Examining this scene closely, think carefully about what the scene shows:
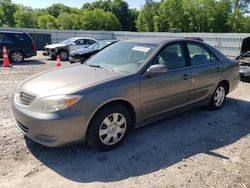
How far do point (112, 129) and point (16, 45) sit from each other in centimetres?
1114

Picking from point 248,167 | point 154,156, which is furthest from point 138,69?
point 248,167

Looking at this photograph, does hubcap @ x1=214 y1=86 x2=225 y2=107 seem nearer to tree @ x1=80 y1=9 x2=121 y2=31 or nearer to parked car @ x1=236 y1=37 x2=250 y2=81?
parked car @ x1=236 y1=37 x2=250 y2=81

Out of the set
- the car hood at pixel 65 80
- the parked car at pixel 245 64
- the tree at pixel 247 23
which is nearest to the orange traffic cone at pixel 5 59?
the car hood at pixel 65 80

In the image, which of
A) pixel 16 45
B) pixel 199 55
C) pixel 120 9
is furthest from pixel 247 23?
pixel 199 55

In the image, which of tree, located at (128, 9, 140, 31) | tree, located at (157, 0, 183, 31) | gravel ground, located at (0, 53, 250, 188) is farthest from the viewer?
tree, located at (128, 9, 140, 31)

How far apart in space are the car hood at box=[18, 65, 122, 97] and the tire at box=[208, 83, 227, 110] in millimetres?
2633

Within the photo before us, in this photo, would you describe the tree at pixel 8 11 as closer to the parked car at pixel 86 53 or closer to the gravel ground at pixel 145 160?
the parked car at pixel 86 53

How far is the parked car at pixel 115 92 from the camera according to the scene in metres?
3.15

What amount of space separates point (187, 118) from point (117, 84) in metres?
2.15

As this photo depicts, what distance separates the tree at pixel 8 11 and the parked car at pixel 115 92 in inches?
3300

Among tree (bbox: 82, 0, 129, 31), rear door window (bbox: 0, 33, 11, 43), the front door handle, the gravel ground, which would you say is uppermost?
tree (bbox: 82, 0, 129, 31)

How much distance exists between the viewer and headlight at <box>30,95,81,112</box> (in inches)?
123

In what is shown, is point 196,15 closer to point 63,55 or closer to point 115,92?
point 63,55

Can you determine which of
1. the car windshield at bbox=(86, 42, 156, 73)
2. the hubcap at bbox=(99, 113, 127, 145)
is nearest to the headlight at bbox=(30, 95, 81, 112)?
the hubcap at bbox=(99, 113, 127, 145)
